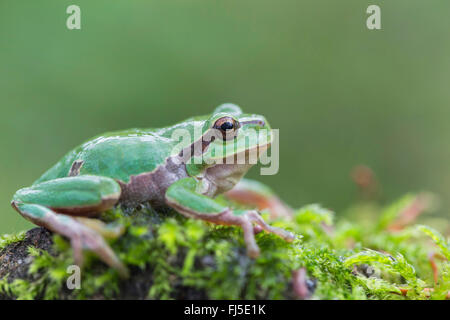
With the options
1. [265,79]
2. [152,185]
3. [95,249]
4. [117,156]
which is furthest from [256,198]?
[265,79]

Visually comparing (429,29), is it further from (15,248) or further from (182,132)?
(15,248)

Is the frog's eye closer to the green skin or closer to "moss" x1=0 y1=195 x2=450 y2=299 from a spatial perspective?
the green skin

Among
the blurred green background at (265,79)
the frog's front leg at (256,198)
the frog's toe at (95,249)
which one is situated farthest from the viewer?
the blurred green background at (265,79)

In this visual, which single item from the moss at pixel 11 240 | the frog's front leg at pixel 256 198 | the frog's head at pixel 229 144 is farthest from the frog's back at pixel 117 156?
the frog's front leg at pixel 256 198

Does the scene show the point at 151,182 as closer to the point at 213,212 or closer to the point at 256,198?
the point at 213,212

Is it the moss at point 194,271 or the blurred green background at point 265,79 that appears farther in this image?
the blurred green background at point 265,79

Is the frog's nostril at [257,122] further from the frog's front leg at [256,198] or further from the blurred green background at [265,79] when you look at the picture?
the blurred green background at [265,79]
